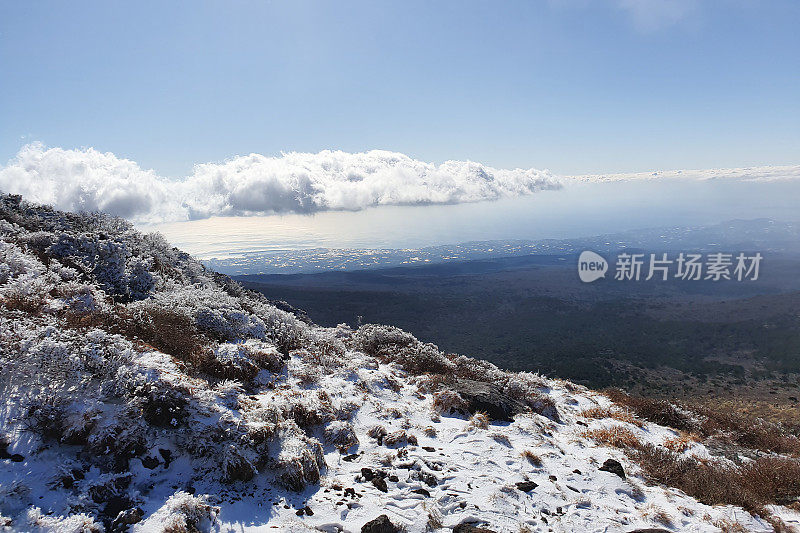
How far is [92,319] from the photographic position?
830 centimetres

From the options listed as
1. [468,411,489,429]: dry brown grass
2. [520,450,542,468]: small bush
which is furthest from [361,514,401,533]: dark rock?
[468,411,489,429]: dry brown grass

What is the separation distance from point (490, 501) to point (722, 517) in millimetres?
4443

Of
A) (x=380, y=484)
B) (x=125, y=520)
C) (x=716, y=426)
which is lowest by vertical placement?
(x=716, y=426)

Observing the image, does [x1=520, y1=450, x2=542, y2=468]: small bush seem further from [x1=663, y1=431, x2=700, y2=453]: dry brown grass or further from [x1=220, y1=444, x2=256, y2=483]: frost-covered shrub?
[x1=220, y1=444, x2=256, y2=483]: frost-covered shrub

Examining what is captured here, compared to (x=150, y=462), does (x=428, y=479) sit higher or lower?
lower

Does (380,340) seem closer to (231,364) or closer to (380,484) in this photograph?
(231,364)

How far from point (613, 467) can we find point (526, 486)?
8.96 ft

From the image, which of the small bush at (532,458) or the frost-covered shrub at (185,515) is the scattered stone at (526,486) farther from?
the frost-covered shrub at (185,515)

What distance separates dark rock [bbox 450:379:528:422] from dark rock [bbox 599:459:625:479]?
256 centimetres

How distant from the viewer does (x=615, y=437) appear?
396 inches

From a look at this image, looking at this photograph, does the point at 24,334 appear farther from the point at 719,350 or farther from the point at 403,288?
the point at 403,288

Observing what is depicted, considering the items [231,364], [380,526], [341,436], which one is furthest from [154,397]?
[380,526]

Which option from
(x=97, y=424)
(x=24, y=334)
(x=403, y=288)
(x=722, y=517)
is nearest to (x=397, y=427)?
(x=97, y=424)

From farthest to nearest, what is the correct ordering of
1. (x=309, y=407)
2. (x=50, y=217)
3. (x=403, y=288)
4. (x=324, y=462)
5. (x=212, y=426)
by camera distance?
(x=403, y=288) < (x=50, y=217) < (x=309, y=407) < (x=324, y=462) < (x=212, y=426)
